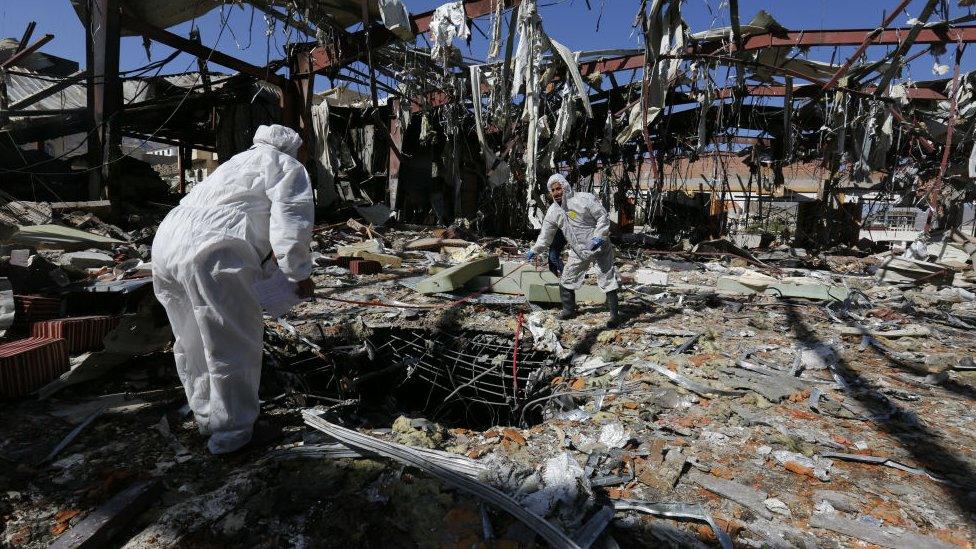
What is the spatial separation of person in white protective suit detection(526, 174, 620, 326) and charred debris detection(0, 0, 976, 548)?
33 centimetres

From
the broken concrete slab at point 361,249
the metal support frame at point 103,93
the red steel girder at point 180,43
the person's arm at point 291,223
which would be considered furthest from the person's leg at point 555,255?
the metal support frame at point 103,93

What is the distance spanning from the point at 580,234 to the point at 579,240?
70 millimetres

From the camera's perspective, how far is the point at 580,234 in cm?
536

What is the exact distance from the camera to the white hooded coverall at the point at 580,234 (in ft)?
16.9

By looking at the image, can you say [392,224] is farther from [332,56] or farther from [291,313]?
[291,313]

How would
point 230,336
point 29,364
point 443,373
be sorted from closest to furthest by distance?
1. point 230,336
2. point 29,364
3. point 443,373

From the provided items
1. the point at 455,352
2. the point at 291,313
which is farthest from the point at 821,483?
the point at 291,313

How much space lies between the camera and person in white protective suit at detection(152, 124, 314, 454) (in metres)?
2.32

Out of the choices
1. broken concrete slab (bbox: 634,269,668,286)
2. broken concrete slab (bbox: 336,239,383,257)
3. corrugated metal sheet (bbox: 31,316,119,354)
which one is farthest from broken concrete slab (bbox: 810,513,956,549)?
broken concrete slab (bbox: 336,239,383,257)

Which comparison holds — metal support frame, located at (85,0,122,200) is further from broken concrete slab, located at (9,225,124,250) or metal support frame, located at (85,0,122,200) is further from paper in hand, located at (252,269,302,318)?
paper in hand, located at (252,269,302,318)

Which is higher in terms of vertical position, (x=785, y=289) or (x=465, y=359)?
(x=785, y=289)

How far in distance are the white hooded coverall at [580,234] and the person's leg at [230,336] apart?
3.53m

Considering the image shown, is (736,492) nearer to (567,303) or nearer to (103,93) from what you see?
(567,303)

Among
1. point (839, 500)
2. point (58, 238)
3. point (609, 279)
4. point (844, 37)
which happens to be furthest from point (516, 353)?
point (844, 37)
